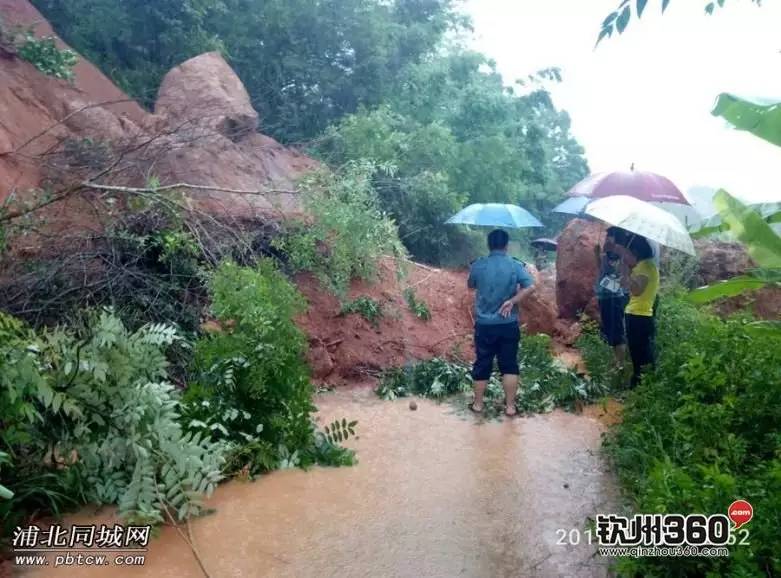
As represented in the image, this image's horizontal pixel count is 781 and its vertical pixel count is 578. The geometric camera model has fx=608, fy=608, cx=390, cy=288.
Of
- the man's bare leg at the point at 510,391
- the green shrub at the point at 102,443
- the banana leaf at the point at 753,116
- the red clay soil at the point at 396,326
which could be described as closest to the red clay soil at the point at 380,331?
the red clay soil at the point at 396,326

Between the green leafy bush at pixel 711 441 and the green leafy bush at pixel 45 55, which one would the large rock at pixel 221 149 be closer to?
the green leafy bush at pixel 45 55

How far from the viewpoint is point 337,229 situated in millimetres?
7691

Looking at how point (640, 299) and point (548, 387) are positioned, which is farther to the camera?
point (548, 387)

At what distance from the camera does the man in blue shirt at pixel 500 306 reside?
6.16 m

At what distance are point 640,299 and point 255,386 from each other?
3924 millimetres

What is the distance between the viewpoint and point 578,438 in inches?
224

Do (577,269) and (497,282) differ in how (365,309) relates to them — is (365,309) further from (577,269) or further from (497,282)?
(577,269)

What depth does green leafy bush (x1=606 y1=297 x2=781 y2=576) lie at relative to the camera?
2.72 m

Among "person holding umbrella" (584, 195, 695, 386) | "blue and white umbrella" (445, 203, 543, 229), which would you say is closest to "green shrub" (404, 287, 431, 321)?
"blue and white umbrella" (445, 203, 543, 229)

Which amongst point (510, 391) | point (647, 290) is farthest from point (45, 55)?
point (647, 290)

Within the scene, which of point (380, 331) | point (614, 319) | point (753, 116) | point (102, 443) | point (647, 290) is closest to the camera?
point (753, 116)

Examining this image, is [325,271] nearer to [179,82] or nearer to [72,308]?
[72,308]

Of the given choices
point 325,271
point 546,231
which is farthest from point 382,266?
point 546,231

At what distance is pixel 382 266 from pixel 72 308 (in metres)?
4.76
